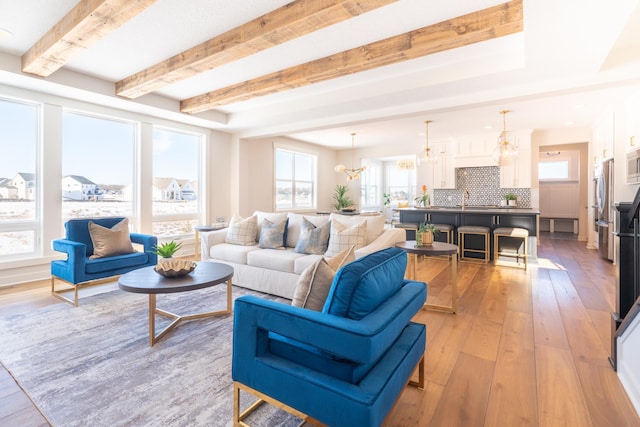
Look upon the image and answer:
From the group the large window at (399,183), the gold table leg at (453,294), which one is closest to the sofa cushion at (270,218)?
the gold table leg at (453,294)

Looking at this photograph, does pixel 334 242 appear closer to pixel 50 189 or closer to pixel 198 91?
pixel 198 91

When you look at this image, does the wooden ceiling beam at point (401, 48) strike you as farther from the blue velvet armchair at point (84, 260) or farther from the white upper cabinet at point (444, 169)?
the white upper cabinet at point (444, 169)

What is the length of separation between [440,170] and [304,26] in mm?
6549

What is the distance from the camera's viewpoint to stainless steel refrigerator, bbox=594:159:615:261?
5.16 m

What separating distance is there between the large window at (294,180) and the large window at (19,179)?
4.53 meters

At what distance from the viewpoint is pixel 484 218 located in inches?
227

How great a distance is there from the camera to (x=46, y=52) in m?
3.12

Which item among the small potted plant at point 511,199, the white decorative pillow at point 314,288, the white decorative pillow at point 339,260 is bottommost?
the white decorative pillow at point 314,288

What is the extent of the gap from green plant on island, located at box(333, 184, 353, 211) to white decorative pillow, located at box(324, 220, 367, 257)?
5.88m

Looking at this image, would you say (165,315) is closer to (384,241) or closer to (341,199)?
(384,241)

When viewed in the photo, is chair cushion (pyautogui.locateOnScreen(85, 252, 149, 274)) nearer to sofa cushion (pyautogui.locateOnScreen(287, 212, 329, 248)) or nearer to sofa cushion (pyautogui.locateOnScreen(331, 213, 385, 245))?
sofa cushion (pyautogui.locateOnScreen(287, 212, 329, 248))

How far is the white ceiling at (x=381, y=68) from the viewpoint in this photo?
2.62 metres

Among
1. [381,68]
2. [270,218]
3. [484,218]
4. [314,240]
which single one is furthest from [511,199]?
[270,218]

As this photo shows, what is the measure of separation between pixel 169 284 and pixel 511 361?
259 centimetres
